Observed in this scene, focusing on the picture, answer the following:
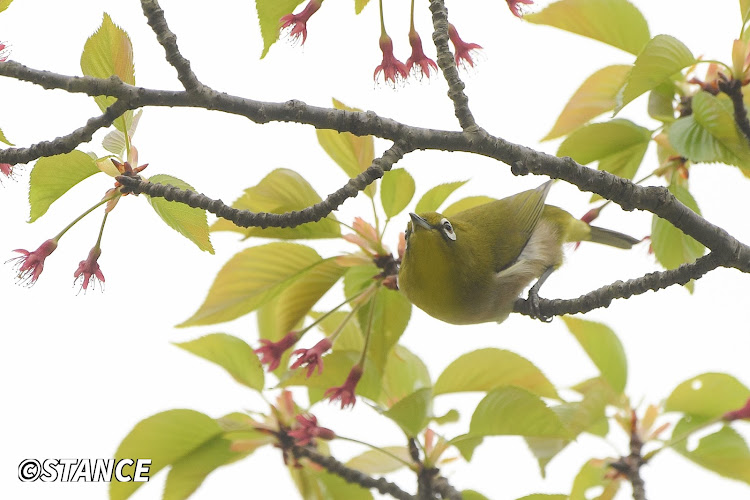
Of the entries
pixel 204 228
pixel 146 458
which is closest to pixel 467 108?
pixel 204 228

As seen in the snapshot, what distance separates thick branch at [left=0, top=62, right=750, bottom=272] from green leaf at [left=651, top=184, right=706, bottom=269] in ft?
0.95

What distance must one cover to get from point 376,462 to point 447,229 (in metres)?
0.71

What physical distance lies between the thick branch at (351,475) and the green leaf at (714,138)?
3.64 feet

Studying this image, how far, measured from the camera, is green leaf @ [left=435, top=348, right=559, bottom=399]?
197 cm

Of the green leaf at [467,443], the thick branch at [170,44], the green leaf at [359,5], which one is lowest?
the green leaf at [467,443]

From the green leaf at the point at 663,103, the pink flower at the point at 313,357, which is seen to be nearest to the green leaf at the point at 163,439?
the pink flower at the point at 313,357

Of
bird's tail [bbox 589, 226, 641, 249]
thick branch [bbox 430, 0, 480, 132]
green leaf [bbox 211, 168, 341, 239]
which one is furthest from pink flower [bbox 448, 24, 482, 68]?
bird's tail [bbox 589, 226, 641, 249]

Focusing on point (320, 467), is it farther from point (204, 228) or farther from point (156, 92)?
point (156, 92)

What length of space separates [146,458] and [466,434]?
2.58ft

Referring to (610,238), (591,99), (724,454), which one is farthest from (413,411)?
(610,238)

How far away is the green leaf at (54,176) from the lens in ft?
4.91

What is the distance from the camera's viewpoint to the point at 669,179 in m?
2.16

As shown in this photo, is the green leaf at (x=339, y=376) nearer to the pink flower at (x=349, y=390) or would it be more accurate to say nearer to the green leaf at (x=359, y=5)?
the pink flower at (x=349, y=390)

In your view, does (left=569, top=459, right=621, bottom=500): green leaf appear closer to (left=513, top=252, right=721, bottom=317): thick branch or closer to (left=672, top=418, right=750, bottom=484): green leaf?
(left=672, top=418, right=750, bottom=484): green leaf
